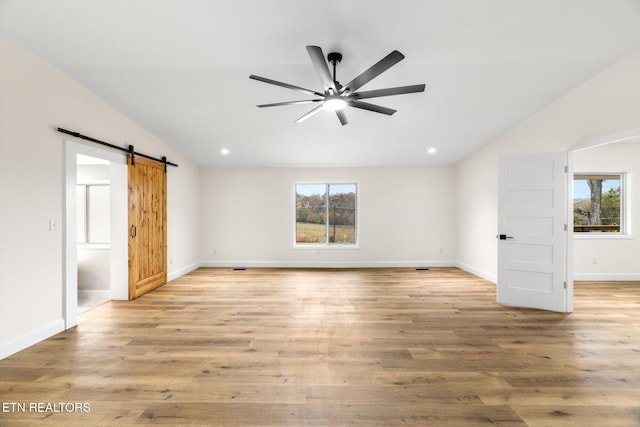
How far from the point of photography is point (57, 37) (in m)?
2.63

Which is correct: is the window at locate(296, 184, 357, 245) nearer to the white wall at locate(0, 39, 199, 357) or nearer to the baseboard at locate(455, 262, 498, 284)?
the baseboard at locate(455, 262, 498, 284)

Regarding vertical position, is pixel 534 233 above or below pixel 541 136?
below

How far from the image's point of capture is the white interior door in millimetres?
3691

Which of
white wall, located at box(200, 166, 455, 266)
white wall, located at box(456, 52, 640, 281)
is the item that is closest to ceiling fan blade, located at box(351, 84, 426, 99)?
white wall, located at box(456, 52, 640, 281)

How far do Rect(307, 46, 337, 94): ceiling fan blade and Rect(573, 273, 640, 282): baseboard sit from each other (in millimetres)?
6083

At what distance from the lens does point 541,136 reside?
4086mm

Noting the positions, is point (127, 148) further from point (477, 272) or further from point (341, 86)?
point (477, 272)

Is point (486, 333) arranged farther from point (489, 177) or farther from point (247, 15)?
point (247, 15)

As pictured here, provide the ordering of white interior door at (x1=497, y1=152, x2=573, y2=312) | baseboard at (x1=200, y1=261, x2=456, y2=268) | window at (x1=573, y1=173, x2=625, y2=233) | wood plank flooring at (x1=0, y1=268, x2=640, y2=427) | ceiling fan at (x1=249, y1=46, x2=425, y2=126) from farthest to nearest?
baseboard at (x1=200, y1=261, x2=456, y2=268) < window at (x1=573, y1=173, x2=625, y2=233) < white interior door at (x1=497, y1=152, x2=573, y2=312) < ceiling fan at (x1=249, y1=46, x2=425, y2=126) < wood plank flooring at (x1=0, y1=268, x2=640, y2=427)

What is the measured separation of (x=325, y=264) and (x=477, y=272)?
128 inches

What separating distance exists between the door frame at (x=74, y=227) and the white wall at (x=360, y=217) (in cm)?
253

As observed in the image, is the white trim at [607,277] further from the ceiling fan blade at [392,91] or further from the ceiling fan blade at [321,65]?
the ceiling fan blade at [321,65]

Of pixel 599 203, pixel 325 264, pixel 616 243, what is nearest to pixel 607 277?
pixel 616 243

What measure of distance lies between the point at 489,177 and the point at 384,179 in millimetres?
2200
